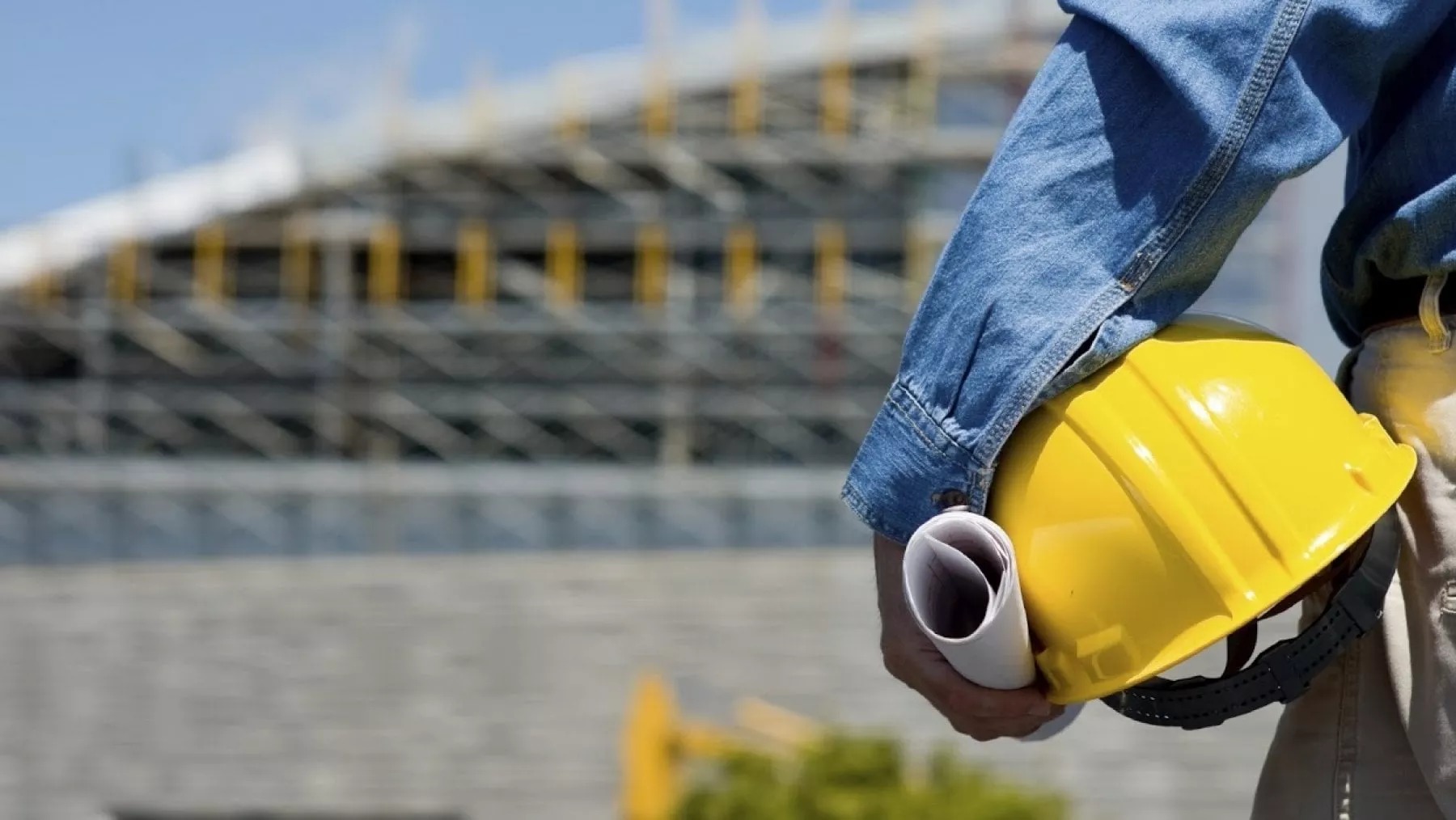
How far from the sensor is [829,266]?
1431cm

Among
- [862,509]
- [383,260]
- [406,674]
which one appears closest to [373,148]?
[383,260]

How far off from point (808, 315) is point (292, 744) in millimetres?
5415

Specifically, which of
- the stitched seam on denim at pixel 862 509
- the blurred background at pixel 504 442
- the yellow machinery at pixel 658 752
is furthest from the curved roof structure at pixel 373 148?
the stitched seam on denim at pixel 862 509

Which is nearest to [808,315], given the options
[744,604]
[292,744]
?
[744,604]

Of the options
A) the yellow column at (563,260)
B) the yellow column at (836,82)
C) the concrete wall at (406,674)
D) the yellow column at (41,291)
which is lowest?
the concrete wall at (406,674)

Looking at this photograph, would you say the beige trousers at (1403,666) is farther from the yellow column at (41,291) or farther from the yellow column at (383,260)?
the yellow column at (41,291)

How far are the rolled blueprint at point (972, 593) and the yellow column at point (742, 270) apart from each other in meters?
12.7

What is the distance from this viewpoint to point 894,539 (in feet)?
3.72

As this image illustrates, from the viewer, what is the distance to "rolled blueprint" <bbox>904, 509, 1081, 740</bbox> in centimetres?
108

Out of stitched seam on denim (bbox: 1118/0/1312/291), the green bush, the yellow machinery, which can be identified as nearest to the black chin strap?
stitched seam on denim (bbox: 1118/0/1312/291)

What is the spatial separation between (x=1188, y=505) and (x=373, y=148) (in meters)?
13.9

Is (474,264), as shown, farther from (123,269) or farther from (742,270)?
(123,269)

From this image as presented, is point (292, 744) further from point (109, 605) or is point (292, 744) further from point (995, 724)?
point (995, 724)

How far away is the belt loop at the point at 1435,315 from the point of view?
1.11 metres
